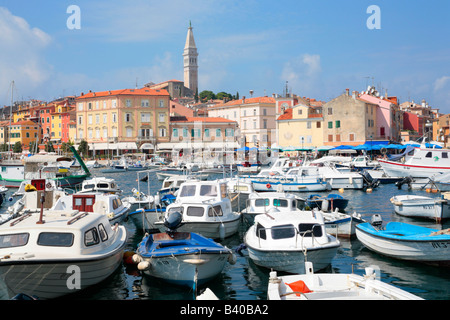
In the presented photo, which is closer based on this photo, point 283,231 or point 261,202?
point 283,231

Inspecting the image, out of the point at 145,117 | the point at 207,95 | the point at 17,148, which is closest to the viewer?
the point at 145,117

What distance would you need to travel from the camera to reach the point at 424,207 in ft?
68.8

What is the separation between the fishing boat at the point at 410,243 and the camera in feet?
43.0

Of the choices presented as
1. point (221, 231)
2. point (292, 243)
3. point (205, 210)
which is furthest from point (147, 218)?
point (292, 243)

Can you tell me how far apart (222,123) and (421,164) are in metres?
50.5

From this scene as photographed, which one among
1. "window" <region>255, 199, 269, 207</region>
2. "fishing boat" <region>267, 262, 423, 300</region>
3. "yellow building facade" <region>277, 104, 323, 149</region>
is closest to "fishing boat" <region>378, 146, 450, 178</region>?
"window" <region>255, 199, 269, 207</region>

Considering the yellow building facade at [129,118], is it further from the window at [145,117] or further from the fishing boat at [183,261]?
the fishing boat at [183,261]

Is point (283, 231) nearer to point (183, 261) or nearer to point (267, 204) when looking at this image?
point (183, 261)

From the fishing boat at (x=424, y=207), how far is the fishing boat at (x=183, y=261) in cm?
1182

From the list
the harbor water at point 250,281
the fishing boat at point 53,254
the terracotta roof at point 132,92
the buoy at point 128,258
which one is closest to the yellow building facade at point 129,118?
the terracotta roof at point 132,92

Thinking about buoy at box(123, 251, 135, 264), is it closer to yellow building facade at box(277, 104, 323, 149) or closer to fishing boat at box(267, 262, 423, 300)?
fishing boat at box(267, 262, 423, 300)

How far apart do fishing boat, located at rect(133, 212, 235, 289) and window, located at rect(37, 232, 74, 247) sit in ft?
6.46

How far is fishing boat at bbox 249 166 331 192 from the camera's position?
112 feet

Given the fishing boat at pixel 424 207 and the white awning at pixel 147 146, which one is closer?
the fishing boat at pixel 424 207
